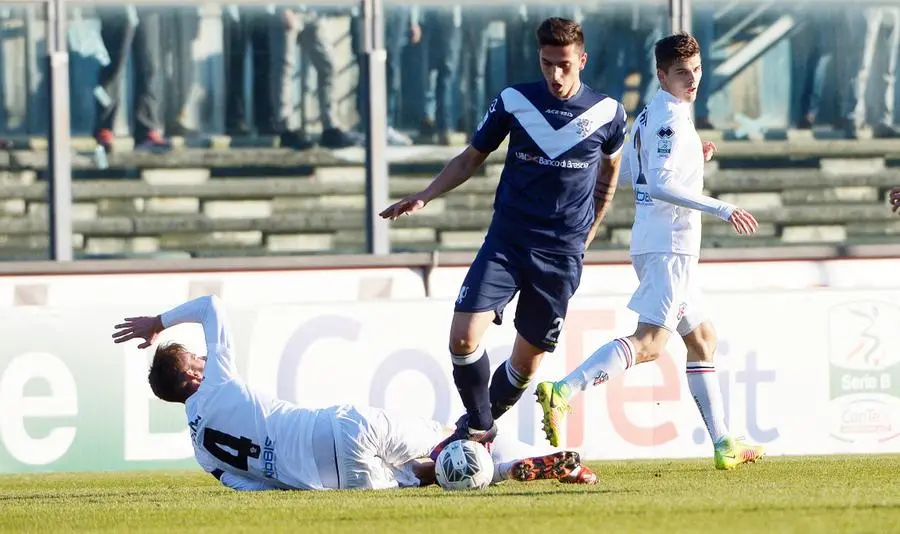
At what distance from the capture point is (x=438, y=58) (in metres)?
13.1

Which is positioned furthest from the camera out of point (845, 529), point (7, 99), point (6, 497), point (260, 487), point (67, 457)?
point (7, 99)

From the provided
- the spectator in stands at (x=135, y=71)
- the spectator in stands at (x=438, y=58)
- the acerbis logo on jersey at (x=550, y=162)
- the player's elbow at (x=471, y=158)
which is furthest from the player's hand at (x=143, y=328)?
the spectator in stands at (x=438, y=58)

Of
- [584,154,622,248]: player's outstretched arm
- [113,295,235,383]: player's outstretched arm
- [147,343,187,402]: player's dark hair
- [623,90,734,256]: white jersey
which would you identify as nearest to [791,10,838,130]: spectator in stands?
[623,90,734,256]: white jersey

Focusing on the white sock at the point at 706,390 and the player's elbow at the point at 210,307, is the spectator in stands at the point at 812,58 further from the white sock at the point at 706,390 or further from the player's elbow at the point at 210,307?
the player's elbow at the point at 210,307

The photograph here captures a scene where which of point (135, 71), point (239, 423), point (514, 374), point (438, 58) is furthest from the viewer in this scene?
point (438, 58)

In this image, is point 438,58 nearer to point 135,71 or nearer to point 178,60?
point 178,60

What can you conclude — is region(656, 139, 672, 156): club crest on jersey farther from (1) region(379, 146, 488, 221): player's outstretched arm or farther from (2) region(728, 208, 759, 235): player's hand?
(1) region(379, 146, 488, 221): player's outstretched arm

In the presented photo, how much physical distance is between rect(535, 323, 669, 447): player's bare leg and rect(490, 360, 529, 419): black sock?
0.31 m

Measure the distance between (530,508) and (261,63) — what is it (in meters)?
7.41

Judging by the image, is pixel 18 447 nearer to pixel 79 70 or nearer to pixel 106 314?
pixel 106 314

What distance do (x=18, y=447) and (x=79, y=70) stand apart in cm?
339

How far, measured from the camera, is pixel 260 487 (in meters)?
7.60

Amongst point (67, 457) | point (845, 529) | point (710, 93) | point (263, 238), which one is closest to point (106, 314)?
point (67, 457)

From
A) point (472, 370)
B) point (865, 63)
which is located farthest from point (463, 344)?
point (865, 63)
